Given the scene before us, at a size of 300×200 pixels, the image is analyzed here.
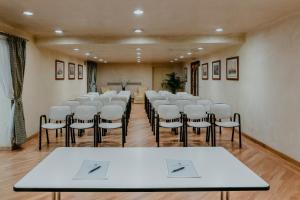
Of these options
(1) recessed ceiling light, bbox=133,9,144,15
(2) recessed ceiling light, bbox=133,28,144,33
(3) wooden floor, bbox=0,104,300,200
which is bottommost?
(3) wooden floor, bbox=0,104,300,200

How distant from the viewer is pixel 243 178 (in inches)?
68.6

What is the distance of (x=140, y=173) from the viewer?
1.84m

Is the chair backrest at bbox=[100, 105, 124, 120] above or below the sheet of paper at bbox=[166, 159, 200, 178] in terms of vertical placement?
above

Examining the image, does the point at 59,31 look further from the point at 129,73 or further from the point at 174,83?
the point at 129,73

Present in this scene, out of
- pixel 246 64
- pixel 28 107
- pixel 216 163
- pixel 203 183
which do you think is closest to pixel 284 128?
pixel 246 64

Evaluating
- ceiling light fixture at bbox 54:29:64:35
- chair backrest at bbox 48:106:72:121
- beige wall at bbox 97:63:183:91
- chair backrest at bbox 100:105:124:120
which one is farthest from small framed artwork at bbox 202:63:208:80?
chair backrest at bbox 48:106:72:121

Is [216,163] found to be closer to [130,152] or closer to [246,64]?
[130,152]

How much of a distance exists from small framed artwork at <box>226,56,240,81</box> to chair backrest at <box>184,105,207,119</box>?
1.85 metres

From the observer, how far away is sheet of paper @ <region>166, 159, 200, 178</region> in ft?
5.90

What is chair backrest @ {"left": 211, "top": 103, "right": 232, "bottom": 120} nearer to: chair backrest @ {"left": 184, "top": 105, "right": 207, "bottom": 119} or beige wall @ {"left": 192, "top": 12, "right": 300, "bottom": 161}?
chair backrest @ {"left": 184, "top": 105, "right": 207, "bottom": 119}

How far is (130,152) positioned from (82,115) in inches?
151

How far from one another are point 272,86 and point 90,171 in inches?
184

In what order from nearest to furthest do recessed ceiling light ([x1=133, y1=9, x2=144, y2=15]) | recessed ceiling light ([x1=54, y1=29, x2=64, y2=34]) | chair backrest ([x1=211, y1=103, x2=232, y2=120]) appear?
1. recessed ceiling light ([x1=133, y1=9, x2=144, y2=15])
2. chair backrest ([x1=211, y1=103, x2=232, y2=120])
3. recessed ceiling light ([x1=54, y1=29, x2=64, y2=34])

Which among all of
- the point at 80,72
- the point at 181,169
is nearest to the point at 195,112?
the point at 181,169
